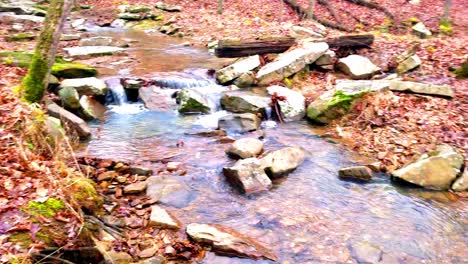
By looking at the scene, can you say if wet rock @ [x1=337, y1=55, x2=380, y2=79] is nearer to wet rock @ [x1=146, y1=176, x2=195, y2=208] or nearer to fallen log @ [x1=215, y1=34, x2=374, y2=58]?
fallen log @ [x1=215, y1=34, x2=374, y2=58]

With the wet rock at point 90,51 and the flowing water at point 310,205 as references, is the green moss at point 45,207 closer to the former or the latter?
the flowing water at point 310,205

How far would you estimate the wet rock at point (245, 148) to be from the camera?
6824 mm

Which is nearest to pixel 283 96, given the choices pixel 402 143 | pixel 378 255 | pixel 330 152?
pixel 330 152

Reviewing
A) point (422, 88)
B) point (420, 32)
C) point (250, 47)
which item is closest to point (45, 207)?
point (422, 88)

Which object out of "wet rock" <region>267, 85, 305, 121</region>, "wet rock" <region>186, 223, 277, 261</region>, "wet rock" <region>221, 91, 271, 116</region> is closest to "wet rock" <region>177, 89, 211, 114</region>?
"wet rock" <region>221, 91, 271, 116</region>

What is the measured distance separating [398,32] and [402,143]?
40.5 ft

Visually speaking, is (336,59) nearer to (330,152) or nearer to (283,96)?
(283,96)

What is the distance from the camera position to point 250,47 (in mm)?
11453

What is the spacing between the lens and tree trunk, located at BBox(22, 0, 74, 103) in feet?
20.8

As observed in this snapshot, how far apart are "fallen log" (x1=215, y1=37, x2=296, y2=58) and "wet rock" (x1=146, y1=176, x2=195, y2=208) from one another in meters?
6.28

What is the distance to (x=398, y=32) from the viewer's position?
17.8 metres

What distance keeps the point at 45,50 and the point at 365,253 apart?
19.3 feet

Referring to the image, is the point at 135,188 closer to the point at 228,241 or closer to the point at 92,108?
the point at 228,241

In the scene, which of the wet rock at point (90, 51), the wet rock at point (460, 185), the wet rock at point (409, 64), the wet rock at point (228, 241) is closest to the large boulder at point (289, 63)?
the wet rock at point (409, 64)
